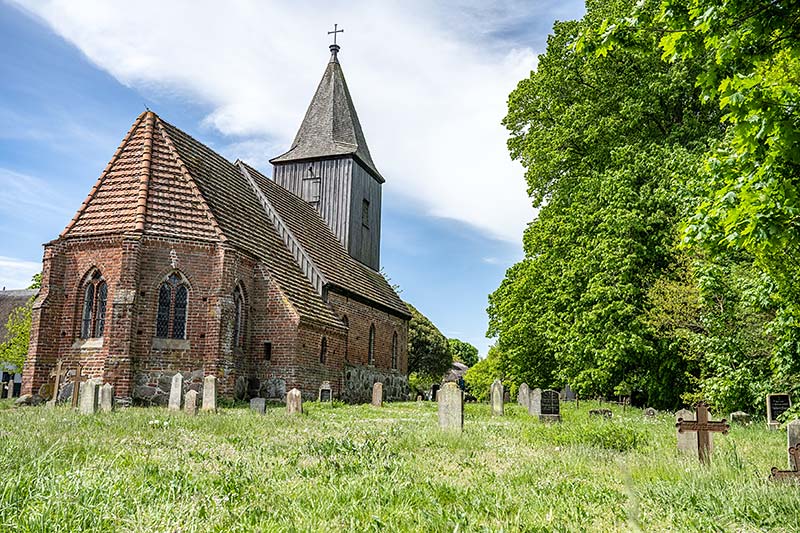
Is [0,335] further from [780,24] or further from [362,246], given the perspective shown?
[780,24]

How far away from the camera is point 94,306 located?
19.8 metres

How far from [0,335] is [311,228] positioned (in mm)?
31137

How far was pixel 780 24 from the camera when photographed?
285 inches

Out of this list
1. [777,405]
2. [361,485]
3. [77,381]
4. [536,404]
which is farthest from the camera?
[536,404]

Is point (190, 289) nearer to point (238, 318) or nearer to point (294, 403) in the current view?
point (238, 318)

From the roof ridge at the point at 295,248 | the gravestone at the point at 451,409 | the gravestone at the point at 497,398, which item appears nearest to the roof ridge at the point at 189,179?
the roof ridge at the point at 295,248

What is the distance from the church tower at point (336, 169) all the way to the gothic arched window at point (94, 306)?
1395 centimetres

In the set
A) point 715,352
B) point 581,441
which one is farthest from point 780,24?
point 715,352

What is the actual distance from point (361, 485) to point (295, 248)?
20.9 m

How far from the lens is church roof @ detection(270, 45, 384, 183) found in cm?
3269

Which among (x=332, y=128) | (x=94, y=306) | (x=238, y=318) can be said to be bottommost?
(x=238, y=318)

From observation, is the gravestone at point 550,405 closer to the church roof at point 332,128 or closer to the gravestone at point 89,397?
the gravestone at point 89,397

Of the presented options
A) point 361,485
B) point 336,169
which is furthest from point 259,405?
point 336,169

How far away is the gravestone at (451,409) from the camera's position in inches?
502
